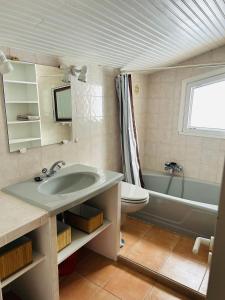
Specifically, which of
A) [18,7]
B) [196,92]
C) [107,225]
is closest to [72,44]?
[18,7]

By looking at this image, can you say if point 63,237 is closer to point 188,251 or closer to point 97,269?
point 97,269

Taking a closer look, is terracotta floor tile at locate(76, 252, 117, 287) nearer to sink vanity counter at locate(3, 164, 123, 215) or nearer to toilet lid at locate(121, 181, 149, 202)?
toilet lid at locate(121, 181, 149, 202)

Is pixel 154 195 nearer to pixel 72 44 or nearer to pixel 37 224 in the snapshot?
pixel 37 224

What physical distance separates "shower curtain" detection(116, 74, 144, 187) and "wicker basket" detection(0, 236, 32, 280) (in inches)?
63.0

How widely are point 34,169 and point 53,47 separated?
959 millimetres

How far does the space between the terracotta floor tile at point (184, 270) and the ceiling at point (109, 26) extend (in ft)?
6.47

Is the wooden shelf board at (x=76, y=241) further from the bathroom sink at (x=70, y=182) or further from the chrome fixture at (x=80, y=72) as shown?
the chrome fixture at (x=80, y=72)

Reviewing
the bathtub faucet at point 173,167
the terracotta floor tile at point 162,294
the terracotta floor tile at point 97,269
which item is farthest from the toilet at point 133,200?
the bathtub faucet at point 173,167

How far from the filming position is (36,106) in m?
1.67

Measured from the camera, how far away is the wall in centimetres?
275

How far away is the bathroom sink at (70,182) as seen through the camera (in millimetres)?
1682

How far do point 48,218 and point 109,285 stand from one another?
0.94 meters

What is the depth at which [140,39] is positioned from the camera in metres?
1.80

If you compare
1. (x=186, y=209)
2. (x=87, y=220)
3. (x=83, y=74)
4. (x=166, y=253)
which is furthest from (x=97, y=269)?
(x=83, y=74)
